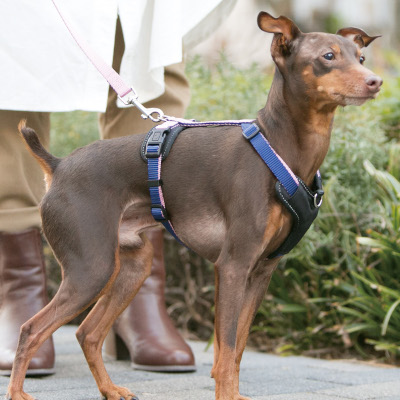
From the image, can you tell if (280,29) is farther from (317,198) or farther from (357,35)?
(317,198)

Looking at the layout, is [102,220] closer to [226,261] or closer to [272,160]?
[226,261]

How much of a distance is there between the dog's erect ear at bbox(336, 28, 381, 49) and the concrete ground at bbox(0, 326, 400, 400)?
54.3 inches

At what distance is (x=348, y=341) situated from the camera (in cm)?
382

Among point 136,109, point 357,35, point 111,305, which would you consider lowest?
point 111,305

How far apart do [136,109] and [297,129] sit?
112cm

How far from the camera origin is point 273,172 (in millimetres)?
2328

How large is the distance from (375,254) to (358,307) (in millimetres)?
320

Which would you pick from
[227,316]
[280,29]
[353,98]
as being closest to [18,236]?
[227,316]

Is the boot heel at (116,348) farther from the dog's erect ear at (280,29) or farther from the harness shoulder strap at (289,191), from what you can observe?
the dog's erect ear at (280,29)

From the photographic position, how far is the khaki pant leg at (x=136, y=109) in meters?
3.29

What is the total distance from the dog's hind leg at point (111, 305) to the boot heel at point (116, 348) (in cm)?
73

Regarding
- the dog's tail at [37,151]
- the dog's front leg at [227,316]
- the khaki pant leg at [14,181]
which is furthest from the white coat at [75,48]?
the dog's front leg at [227,316]

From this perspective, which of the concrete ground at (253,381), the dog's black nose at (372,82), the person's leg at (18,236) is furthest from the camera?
the person's leg at (18,236)

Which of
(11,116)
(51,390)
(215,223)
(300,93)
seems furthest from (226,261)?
(11,116)
